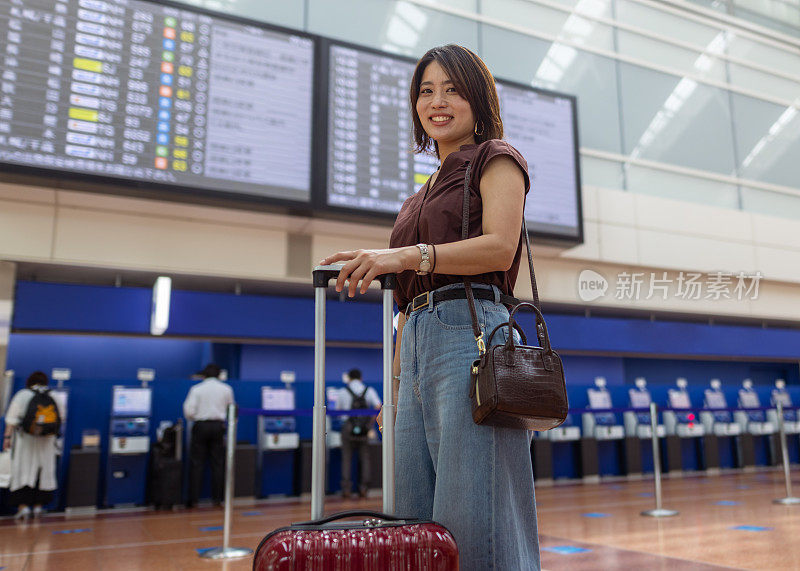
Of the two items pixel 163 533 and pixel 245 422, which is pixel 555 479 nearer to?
pixel 245 422

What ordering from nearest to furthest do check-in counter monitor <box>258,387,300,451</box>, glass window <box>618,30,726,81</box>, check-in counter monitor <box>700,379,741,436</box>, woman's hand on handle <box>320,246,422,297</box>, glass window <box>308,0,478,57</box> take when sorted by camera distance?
1. woman's hand on handle <box>320,246,422,297</box>
2. check-in counter monitor <box>258,387,300,451</box>
3. glass window <box>308,0,478,57</box>
4. glass window <box>618,30,726,81</box>
5. check-in counter monitor <box>700,379,741,436</box>

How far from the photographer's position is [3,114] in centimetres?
526

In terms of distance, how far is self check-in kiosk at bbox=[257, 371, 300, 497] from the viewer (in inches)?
288

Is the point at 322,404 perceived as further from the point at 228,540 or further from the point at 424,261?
the point at 228,540

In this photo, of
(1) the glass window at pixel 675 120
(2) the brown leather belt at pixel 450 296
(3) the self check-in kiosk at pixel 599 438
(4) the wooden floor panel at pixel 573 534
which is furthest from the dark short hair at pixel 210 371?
(1) the glass window at pixel 675 120

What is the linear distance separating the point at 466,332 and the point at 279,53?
19.5 ft

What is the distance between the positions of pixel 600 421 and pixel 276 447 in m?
4.73

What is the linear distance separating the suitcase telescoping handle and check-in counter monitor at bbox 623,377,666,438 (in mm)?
9157

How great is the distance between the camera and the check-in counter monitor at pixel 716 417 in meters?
10.2

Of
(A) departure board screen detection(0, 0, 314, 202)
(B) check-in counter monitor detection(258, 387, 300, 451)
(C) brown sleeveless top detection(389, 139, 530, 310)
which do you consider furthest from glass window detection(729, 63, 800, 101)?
(C) brown sleeveless top detection(389, 139, 530, 310)

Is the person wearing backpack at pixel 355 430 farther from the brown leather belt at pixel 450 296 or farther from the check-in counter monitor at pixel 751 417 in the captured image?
the check-in counter monitor at pixel 751 417

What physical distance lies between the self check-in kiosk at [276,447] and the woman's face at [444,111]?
638 centimetres

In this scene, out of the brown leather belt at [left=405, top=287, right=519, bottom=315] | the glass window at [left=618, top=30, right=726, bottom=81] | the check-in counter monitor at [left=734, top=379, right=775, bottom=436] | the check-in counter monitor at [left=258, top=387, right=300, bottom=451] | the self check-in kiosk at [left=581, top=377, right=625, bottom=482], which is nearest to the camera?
the brown leather belt at [left=405, top=287, right=519, bottom=315]

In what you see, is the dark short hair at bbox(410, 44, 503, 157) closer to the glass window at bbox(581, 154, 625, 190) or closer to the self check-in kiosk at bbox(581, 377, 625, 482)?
the glass window at bbox(581, 154, 625, 190)
